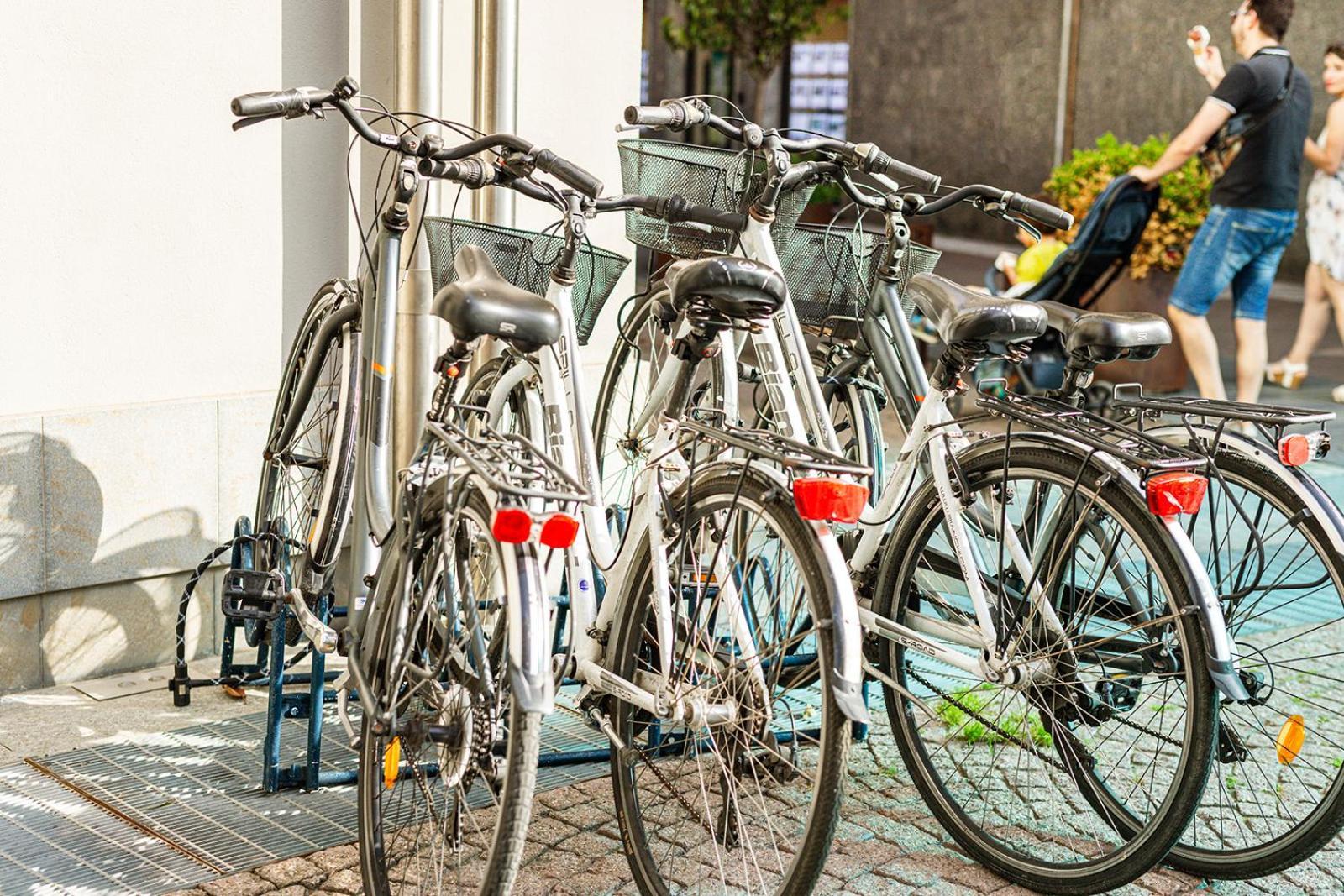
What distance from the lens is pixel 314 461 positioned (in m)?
4.27

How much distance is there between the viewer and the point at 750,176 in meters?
4.07

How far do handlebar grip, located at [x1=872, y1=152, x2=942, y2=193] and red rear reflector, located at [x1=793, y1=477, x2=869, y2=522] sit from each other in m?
1.36

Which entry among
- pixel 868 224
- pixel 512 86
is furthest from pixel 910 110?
pixel 512 86

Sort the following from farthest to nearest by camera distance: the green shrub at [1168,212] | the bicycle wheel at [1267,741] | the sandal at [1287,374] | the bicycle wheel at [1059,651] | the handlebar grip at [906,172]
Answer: the sandal at [1287,374]
the green shrub at [1168,212]
the handlebar grip at [906,172]
the bicycle wheel at [1267,741]
the bicycle wheel at [1059,651]

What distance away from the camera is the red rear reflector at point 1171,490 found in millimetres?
3195

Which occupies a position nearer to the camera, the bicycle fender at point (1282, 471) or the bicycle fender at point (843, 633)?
the bicycle fender at point (843, 633)

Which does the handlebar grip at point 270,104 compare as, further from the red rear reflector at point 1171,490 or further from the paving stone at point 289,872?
the red rear reflector at point 1171,490

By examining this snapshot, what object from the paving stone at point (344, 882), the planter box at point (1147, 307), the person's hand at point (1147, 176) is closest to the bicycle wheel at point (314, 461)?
the paving stone at point (344, 882)

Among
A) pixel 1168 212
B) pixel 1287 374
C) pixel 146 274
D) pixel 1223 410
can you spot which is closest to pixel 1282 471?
pixel 1223 410

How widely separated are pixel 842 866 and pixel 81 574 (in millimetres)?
2330

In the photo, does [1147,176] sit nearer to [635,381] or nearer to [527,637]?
[635,381]

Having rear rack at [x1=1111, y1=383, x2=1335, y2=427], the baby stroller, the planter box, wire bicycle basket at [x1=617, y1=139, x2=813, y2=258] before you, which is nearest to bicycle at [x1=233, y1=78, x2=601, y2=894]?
wire bicycle basket at [x1=617, y1=139, x2=813, y2=258]

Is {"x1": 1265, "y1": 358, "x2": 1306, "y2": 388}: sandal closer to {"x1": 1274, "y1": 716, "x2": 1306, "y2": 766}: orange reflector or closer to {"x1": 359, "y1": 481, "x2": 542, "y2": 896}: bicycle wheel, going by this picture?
{"x1": 1274, "y1": 716, "x2": 1306, "y2": 766}: orange reflector

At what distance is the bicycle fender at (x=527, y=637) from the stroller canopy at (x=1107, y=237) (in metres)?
5.96
